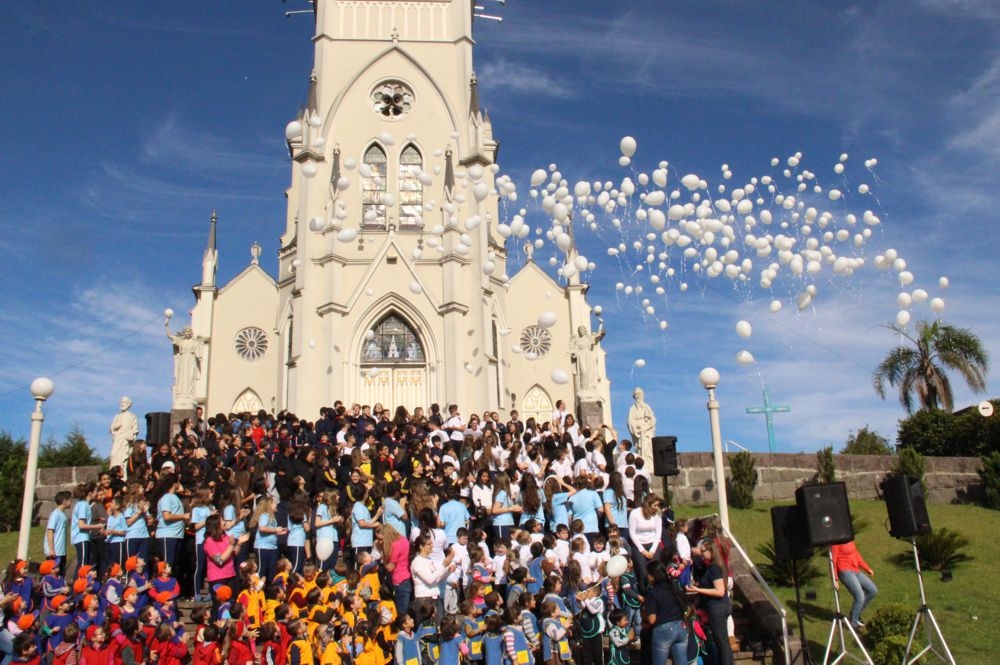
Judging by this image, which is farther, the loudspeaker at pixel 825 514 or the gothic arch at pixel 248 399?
the gothic arch at pixel 248 399

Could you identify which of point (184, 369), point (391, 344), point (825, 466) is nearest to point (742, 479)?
point (825, 466)

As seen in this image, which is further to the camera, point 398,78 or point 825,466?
point 398,78

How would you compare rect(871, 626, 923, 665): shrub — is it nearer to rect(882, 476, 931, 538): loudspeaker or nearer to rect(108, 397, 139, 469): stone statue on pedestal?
rect(882, 476, 931, 538): loudspeaker

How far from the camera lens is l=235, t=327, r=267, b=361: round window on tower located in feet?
101

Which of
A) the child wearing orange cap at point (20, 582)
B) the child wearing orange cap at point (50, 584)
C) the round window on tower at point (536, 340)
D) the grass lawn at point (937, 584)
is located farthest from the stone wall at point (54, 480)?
the round window on tower at point (536, 340)

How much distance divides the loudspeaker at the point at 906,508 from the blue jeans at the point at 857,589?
1.16 m

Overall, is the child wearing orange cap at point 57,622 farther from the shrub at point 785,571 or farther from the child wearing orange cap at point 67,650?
the shrub at point 785,571

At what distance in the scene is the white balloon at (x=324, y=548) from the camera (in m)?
10.7

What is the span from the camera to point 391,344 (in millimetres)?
28734

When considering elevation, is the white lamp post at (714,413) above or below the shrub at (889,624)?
above

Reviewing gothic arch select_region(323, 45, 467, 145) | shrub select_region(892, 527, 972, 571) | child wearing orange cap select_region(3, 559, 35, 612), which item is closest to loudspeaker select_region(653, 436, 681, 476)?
shrub select_region(892, 527, 972, 571)

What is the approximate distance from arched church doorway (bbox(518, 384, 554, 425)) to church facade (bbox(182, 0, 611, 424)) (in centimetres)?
5

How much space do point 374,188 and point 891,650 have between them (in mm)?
25298

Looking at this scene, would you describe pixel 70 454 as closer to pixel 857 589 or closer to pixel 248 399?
pixel 248 399
